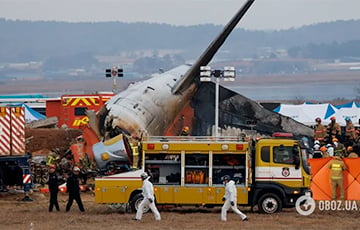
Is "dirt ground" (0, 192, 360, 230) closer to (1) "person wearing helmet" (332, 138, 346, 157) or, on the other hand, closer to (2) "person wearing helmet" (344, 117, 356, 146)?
(1) "person wearing helmet" (332, 138, 346, 157)

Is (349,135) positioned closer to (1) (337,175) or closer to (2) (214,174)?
(1) (337,175)

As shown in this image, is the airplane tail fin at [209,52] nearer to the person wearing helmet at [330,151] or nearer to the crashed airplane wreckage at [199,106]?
the crashed airplane wreckage at [199,106]

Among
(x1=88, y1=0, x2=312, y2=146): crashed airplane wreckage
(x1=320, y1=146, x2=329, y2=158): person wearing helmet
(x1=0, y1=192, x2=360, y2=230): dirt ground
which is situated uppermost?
(x1=88, y1=0, x2=312, y2=146): crashed airplane wreckage

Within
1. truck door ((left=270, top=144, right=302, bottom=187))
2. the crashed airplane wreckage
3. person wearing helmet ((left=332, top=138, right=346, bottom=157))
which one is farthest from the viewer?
the crashed airplane wreckage

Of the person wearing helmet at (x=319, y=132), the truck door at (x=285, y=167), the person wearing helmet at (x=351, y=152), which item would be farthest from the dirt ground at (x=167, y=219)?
the person wearing helmet at (x=319, y=132)

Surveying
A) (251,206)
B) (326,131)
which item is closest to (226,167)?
(251,206)

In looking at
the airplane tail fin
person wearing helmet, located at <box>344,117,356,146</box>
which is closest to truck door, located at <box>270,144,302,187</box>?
person wearing helmet, located at <box>344,117,356,146</box>

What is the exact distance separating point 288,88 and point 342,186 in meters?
164

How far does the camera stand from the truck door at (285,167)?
2984cm

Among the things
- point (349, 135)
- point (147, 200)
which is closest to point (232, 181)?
point (147, 200)

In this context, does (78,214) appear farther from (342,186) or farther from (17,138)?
(342,186)

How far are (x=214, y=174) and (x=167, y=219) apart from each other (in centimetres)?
255

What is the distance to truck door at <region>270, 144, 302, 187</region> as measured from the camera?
1175 inches

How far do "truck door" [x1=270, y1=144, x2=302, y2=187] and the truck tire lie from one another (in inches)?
20.4
